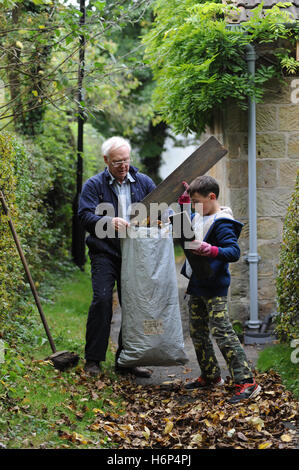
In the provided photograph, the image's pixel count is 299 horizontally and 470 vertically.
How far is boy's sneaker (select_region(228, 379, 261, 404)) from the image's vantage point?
4.09 m

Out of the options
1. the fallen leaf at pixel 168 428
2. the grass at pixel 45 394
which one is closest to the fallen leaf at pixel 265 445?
the fallen leaf at pixel 168 428

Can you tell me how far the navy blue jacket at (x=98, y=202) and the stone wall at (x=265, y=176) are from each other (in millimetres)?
1845

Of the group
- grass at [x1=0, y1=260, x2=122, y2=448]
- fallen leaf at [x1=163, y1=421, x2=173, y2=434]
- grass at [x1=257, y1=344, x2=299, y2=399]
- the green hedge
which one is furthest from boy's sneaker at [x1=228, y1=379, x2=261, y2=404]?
the green hedge

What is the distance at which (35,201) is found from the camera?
6.96m

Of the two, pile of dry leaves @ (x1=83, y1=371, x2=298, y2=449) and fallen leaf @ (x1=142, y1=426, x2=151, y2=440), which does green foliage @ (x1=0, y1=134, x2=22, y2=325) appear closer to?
pile of dry leaves @ (x1=83, y1=371, x2=298, y2=449)

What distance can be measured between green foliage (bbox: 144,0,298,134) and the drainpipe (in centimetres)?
9

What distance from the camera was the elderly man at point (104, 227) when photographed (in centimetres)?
471

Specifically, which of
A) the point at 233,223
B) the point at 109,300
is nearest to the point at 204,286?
the point at 233,223

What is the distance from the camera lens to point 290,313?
483cm

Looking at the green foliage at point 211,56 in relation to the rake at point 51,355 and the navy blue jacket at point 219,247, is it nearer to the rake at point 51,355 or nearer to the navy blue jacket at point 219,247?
the navy blue jacket at point 219,247
